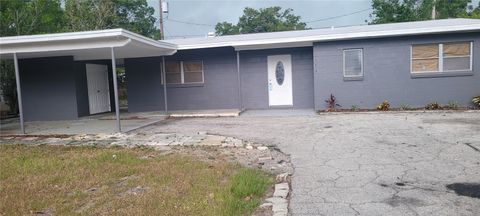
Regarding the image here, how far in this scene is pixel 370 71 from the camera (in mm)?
13750

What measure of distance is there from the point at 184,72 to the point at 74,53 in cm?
433

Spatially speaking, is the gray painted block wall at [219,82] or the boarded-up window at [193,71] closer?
the gray painted block wall at [219,82]

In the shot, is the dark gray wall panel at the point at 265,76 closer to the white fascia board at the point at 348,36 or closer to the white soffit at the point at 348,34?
the white soffit at the point at 348,34

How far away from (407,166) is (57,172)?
18.4ft

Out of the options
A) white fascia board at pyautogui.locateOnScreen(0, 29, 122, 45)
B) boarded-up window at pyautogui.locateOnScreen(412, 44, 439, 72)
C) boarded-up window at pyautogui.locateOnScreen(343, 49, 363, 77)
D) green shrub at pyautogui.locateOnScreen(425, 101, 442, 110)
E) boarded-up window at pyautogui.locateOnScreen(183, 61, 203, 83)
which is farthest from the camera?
boarded-up window at pyautogui.locateOnScreen(183, 61, 203, 83)

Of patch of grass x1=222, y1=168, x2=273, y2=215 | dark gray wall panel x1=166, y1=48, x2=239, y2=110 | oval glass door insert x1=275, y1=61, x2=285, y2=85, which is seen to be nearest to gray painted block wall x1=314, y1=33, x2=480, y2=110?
oval glass door insert x1=275, y1=61, x2=285, y2=85

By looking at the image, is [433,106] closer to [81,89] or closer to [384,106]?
[384,106]

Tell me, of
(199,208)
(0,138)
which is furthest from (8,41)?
(199,208)

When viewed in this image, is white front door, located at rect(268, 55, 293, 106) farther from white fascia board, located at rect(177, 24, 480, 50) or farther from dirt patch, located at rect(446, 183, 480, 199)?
dirt patch, located at rect(446, 183, 480, 199)

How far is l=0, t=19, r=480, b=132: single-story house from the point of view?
13156 millimetres

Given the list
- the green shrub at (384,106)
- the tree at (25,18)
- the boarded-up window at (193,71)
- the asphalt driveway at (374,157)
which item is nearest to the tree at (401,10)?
the green shrub at (384,106)

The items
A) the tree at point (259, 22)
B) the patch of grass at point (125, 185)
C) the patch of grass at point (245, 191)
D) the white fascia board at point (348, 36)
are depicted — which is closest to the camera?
the patch of grass at point (245, 191)

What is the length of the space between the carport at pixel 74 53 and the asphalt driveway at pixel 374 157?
8.52ft

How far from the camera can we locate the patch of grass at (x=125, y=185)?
4.64 metres
